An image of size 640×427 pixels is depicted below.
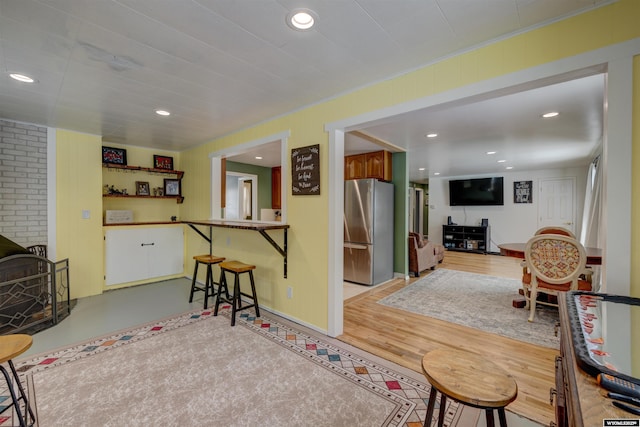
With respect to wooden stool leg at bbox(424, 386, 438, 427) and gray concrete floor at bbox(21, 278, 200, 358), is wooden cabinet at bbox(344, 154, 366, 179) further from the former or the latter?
wooden stool leg at bbox(424, 386, 438, 427)

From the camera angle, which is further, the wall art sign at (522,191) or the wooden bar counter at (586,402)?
the wall art sign at (522,191)

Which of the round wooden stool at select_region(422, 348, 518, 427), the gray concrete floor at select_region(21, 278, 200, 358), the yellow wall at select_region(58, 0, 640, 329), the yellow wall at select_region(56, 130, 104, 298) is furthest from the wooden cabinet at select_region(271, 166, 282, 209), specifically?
the round wooden stool at select_region(422, 348, 518, 427)

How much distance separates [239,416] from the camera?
165 cm

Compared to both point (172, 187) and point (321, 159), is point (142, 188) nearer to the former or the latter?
point (172, 187)

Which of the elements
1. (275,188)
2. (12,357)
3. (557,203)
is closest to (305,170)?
(12,357)

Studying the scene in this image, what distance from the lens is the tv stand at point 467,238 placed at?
26.6ft

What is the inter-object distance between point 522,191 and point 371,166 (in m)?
5.35

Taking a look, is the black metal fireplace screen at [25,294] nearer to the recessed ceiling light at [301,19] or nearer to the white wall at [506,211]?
the recessed ceiling light at [301,19]

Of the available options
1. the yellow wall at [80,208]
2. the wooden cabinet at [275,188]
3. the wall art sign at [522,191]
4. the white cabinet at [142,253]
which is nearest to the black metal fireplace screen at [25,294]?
the yellow wall at [80,208]

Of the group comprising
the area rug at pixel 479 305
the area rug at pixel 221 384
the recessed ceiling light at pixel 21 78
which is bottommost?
the area rug at pixel 479 305

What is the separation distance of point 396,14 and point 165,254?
4768mm

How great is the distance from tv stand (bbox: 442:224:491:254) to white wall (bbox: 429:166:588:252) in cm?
22

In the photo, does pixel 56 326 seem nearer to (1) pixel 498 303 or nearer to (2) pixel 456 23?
(2) pixel 456 23

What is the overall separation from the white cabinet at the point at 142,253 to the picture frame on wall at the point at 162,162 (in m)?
1.09
